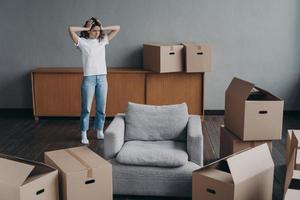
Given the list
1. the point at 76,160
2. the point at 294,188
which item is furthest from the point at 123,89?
the point at 294,188

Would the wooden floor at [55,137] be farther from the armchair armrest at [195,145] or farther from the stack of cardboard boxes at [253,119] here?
the armchair armrest at [195,145]

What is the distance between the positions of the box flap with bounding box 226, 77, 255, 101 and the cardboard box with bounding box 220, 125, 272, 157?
1.26 ft

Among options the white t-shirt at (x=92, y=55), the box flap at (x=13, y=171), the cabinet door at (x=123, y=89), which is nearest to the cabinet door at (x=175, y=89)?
the cabinet door at (x=123, y=89)

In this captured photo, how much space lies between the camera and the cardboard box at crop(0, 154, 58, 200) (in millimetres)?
2936

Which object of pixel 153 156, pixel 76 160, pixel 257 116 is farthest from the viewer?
pixel 257 116

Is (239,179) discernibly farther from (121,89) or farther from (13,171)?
(121,89)

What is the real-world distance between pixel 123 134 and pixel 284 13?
3640 mm

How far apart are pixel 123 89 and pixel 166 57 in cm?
82

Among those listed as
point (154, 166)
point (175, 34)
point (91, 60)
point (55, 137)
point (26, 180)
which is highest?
point (175, 34)

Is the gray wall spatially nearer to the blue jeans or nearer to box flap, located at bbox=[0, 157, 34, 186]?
the blue jeans

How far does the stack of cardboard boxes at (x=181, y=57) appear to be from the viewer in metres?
5.88

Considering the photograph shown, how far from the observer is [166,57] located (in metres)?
5.88

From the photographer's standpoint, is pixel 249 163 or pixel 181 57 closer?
pixel 249 163

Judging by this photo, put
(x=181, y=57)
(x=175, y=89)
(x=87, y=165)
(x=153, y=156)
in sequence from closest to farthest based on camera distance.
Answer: (x=87, y=165) < (x=153, y=156) < (x=181, y=57) < (x=175, y=89)
